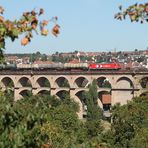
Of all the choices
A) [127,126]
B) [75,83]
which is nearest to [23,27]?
[127,126]

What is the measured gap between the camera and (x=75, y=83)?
3130 inches

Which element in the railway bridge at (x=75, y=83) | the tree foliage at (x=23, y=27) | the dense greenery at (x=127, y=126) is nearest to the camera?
the tree foliage at (x=23, y=27)

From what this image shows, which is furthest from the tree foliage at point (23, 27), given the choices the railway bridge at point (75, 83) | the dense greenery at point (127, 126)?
the railway bridge at point (75, 83)

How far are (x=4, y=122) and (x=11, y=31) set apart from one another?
1483 millimetres

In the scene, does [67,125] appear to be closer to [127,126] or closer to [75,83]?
[127,126]

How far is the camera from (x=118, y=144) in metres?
40.8

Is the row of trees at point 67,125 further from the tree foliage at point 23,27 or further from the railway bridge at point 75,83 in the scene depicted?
the railway bridge at point 75,83

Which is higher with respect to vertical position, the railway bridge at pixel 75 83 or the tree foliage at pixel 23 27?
the railway bridge at pixel 75 83

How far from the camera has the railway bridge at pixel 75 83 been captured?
73750mm

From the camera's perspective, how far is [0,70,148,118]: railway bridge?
73.8 meters

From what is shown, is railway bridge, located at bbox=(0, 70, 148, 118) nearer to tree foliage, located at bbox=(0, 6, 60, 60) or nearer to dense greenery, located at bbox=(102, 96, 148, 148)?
dense greenery, located at bbox=(102, 96, 148, 148)

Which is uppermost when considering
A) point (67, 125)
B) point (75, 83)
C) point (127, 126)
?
point (75, 83)

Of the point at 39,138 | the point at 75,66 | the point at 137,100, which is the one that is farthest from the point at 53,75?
the point at 39,138

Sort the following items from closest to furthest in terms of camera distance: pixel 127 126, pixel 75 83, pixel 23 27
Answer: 1. pixel 23 27
2. pixel 127 126
3. pixel 75 83
